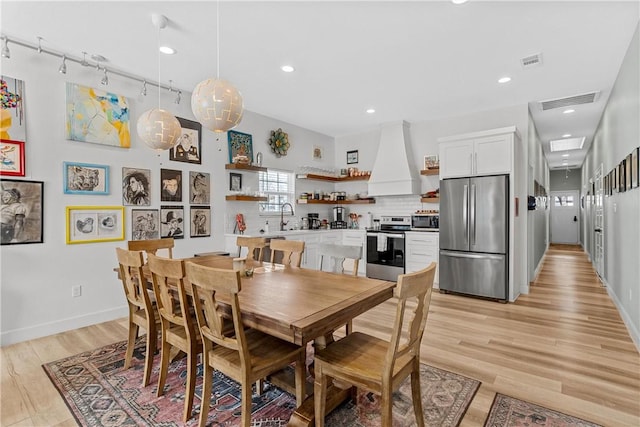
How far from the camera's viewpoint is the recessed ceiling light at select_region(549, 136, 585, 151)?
23.9 ft

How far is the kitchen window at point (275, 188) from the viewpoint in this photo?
5.64 meters

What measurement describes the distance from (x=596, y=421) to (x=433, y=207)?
13.4ft

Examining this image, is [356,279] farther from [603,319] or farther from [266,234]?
[603,319]

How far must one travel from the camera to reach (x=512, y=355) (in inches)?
111

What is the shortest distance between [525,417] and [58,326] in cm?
424

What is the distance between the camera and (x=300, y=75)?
3922 mm

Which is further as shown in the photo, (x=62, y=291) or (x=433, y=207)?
(x=433, y=207)

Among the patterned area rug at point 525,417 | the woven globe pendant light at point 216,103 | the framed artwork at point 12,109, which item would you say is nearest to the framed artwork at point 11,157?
the framed artwork at point 12,109

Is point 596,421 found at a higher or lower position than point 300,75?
lower

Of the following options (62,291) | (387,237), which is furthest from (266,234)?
(62,291)

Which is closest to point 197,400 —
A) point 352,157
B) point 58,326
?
point 58,326

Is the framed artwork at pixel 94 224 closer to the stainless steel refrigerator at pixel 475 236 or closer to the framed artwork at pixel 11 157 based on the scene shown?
the framed artwork at pixel 11 157

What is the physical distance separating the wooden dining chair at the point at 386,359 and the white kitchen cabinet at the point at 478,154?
11.5 ft

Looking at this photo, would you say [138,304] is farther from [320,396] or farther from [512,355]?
[512,355]
